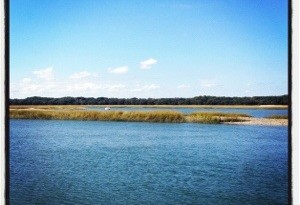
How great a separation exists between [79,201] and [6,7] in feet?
8.34

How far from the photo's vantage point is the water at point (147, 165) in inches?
171

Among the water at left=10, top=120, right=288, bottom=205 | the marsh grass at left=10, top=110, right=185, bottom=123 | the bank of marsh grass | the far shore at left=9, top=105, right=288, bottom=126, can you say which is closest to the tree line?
the water at left=10, top=120, right=288, bottom=205

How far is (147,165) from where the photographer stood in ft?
18.5

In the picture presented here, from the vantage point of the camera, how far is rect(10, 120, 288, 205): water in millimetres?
4340

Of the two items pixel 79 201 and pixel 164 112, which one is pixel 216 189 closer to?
pixel 79 201

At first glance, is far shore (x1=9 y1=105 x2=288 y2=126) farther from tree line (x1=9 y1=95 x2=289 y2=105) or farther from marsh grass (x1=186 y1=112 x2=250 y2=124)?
tree line (x1=9 y1=95 x2=289 y2=105)

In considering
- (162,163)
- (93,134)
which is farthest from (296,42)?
(93,134)

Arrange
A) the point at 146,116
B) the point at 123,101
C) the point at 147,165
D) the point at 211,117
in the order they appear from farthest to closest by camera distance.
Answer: the point at 146,116
the point at 211,117
the point at 123,101
the point at 147,165

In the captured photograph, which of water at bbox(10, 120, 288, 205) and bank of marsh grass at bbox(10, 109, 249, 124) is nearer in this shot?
water at bbox(10, 120, 288, 205)

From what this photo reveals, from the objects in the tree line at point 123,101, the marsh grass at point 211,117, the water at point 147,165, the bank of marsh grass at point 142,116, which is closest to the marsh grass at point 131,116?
the bank of marsh grass at point 142,116

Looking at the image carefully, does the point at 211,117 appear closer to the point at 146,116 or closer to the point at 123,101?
the point at 146,116

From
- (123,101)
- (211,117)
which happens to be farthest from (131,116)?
(123,101)

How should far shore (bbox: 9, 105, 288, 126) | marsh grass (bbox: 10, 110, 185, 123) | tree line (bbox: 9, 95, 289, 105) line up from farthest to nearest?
marsh grass (bbox: 10, 110, 185, 123)
far shore (bbox: 9, 105, 288, 126)
tree line (bbox: 9, 95, 289, 105)

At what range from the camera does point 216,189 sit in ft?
14.7
